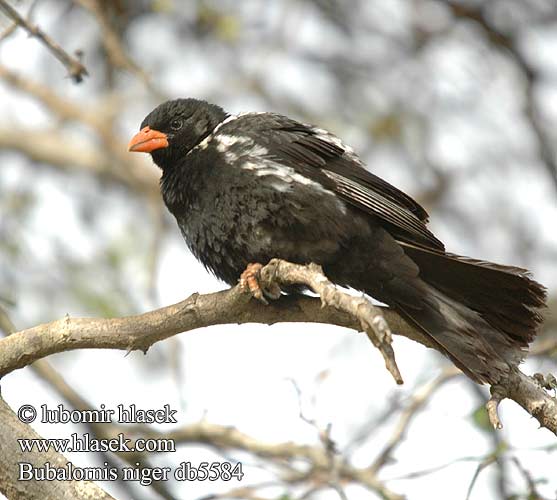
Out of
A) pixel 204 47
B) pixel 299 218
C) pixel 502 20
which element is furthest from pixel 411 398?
pixel 204 47

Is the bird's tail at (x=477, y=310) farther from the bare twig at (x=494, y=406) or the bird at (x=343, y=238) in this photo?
the bare twig at (x=494, y=406)

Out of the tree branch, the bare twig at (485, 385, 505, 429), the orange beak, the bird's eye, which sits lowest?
the bare twig at (485, 385, 505, 429)

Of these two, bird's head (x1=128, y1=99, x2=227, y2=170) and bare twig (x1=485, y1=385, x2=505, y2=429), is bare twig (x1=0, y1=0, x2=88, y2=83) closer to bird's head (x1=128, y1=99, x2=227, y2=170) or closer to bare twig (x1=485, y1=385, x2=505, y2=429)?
bird's head (x1=128, y1=99, x2=227, y2=170)

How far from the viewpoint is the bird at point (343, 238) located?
162 inches

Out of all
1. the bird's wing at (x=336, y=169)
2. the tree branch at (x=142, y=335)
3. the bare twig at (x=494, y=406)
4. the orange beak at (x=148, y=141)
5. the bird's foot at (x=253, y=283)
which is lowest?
the bare twig at (x=494, y=406)

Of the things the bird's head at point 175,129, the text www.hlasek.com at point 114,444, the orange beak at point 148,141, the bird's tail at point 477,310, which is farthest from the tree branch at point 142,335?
the orange beak at point 148,141

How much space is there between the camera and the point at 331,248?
169 inches

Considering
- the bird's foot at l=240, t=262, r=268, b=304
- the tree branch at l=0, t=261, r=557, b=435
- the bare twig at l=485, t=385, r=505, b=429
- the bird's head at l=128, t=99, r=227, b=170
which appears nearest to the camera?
the bare twig at l=485, t=385, r=505, b=429

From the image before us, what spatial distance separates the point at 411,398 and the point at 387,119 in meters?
4.22

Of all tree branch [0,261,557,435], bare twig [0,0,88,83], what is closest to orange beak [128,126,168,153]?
bare twig [0,0,88,83]

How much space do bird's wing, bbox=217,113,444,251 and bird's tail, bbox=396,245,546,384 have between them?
16 centimetres

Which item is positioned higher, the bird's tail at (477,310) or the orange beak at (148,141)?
the orange beak at (148,141)

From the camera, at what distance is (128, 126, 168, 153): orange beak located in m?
5.05

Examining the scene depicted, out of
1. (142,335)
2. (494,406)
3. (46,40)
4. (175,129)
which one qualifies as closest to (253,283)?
(142,335)
